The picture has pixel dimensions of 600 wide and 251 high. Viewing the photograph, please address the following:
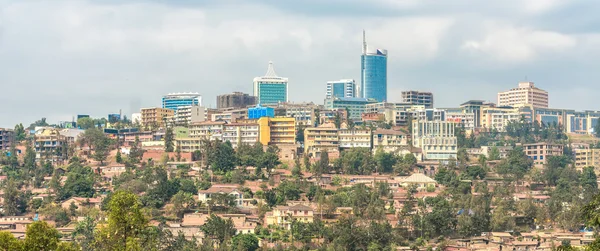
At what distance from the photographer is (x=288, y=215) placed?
43.2m

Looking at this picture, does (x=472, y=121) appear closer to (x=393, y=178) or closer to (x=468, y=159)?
(x=468, y=159)

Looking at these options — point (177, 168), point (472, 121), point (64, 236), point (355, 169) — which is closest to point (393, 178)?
point (355, 169)

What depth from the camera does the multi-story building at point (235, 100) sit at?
72625 millimetres

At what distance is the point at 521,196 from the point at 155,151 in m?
19.0

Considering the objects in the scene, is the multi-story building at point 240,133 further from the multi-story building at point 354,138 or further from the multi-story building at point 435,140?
the multi-story building at point 435,140

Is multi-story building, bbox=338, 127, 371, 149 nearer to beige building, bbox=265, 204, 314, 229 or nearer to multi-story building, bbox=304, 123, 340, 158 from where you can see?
multi-story building, bbox=304, 123, 340, 158

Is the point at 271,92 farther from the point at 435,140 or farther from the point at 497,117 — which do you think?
the point at 435,140

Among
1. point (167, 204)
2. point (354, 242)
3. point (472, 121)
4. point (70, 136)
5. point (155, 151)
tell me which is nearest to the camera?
point (354, 242)

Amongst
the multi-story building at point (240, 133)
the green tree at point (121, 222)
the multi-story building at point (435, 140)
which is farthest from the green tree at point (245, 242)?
the multi-story building at point (435, 140)

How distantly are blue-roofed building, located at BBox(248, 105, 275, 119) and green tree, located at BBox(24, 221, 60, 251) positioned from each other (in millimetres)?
40898

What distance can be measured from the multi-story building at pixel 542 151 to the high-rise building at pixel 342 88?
44.9m

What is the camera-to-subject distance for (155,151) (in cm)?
5547

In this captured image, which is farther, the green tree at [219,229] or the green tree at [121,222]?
the green tree at [219,229]

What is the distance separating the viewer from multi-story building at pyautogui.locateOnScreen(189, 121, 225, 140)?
58.5m
